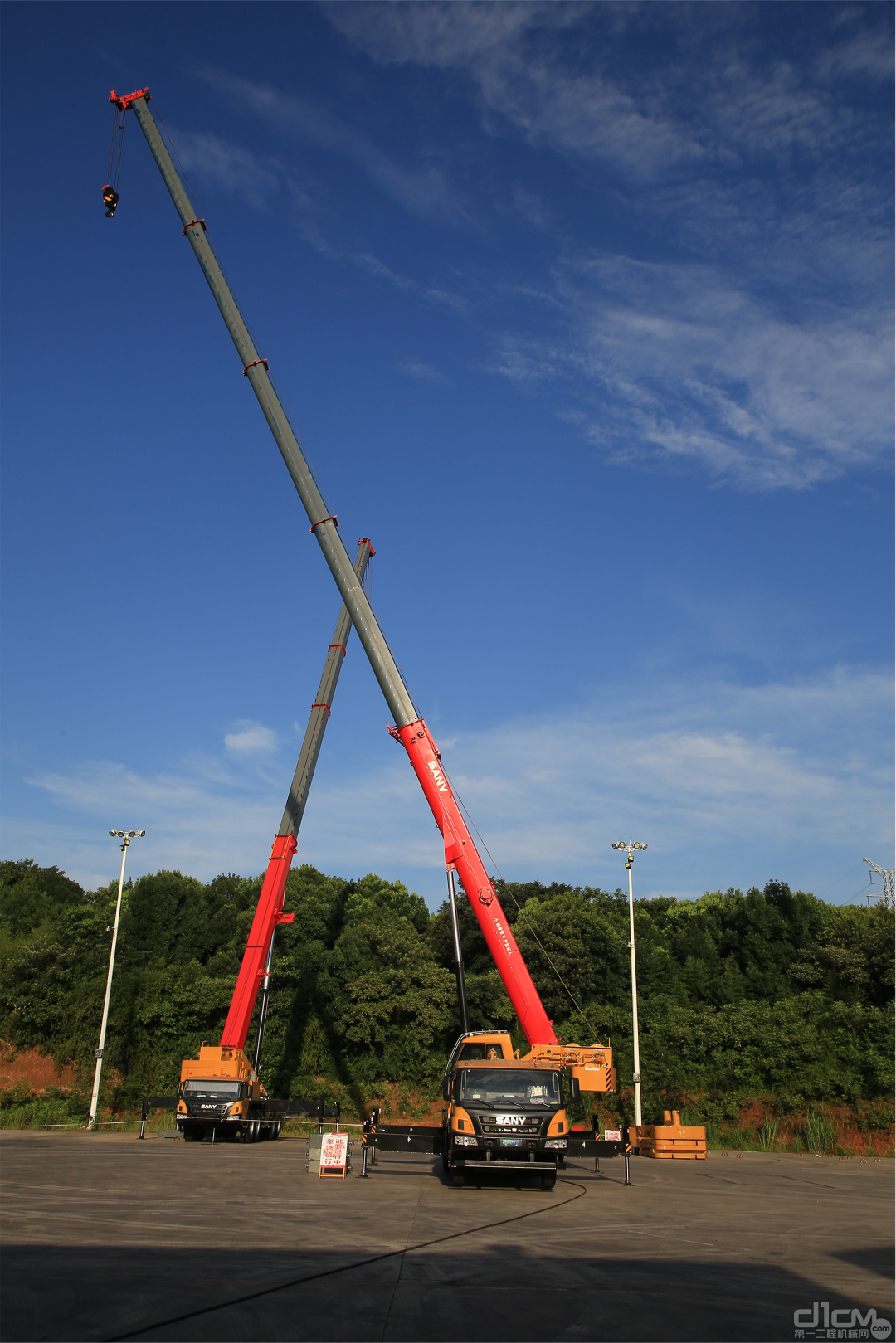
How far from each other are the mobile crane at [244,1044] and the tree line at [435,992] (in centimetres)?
1442

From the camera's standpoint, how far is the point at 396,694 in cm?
2288

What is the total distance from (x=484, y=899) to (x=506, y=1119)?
5080 mm

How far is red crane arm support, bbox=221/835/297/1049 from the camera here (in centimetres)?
3161

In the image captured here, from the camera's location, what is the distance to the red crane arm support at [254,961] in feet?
104

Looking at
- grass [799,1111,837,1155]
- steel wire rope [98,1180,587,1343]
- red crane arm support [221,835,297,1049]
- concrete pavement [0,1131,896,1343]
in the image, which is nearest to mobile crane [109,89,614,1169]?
concrete pavement [0,1131,896,1343]

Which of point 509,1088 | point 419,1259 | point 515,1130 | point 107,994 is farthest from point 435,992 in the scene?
point 419,1259

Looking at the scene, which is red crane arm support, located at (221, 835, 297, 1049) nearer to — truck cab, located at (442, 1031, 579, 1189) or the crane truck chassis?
the crane truck chassis

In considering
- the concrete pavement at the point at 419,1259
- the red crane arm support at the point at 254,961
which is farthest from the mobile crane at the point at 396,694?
the red crane arm support at the point at 254,961

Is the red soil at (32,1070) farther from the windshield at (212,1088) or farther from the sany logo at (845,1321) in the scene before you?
the sany logo at (845,1321)

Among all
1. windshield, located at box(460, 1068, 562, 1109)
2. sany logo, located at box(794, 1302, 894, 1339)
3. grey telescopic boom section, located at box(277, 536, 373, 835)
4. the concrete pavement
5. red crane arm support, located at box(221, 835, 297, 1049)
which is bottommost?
the concrete pavement

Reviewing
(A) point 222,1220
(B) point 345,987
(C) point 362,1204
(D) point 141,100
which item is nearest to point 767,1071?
(B) point 345,987

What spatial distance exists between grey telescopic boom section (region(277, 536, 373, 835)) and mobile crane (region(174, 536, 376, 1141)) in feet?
0.11

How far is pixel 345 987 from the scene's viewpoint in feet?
172

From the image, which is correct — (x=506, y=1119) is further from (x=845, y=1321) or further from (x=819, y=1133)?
(x=819, y=1133)
